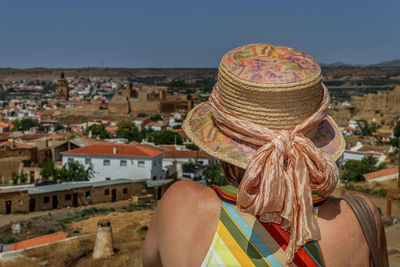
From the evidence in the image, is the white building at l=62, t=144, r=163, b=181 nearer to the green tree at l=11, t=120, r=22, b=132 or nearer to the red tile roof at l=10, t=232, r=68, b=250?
the red tile roof at l=10, t=232, r=68, b=250

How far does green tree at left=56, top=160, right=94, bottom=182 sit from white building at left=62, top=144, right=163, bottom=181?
635 millimetres

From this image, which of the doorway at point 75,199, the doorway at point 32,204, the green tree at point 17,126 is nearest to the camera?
the doorway at point 32,204

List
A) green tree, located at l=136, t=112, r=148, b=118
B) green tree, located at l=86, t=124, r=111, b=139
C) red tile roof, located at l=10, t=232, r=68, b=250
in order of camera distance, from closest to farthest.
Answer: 1. red tile roof, located at l=10, t=232, r=68, b=250
2. green tree, located at l=86, t=124, r=111, b=139
3. green tree, located at l=136, t=112, r=148, b=118

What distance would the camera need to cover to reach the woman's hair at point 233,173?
62.5 inches

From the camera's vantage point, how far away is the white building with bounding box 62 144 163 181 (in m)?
23.3

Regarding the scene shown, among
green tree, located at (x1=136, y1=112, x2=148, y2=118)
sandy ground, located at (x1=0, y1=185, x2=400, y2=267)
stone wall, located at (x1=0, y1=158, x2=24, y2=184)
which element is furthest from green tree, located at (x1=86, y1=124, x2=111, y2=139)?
green tree, located at (x1=136, y1=112, x2=148, y2=118)

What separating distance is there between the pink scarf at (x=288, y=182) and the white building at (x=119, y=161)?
21.9m

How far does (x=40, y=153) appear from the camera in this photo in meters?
28.5

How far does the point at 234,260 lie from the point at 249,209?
164 millimetres

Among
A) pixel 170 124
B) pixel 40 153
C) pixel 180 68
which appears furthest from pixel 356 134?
pixel 180 68

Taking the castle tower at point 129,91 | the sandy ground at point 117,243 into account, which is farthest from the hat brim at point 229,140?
the castle tower at point 129,91

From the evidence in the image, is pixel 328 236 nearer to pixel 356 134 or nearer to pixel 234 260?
pixel 234 260

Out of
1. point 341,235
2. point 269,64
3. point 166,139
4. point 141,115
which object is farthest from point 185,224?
point 141,115

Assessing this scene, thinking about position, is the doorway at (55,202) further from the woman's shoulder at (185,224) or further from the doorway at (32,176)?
the woman's shoulder at (185,224)
